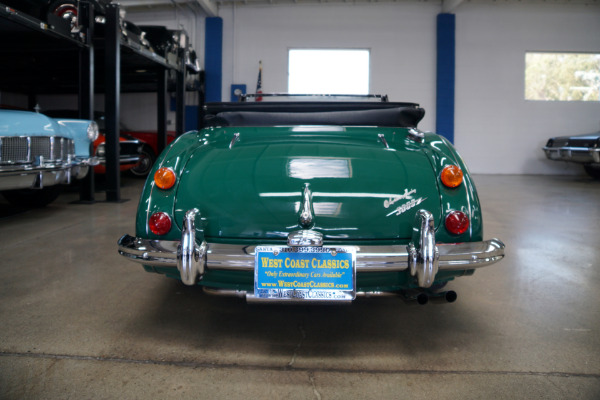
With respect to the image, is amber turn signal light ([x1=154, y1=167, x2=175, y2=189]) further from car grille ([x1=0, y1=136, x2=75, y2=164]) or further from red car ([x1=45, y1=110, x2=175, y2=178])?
red car ([x1=45, y1=110, x2=175, y2=178])

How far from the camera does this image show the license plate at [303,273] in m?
1.73

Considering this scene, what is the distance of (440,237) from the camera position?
1931 millimetres

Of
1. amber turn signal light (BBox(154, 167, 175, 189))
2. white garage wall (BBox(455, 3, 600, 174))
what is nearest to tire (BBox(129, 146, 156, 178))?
amber turn signal light (BBox(154, 167, 175, 189))

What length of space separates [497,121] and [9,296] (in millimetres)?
12458

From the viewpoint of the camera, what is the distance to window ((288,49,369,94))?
12.5 metres

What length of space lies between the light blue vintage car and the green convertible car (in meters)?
2.82

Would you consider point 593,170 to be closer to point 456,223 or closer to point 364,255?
point 456,223

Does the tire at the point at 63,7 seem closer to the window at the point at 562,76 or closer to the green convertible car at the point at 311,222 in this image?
the green convertible car at the point at 311,222

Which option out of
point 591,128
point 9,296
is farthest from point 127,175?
point 591,128

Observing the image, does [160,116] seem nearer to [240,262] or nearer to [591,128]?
[240,262]

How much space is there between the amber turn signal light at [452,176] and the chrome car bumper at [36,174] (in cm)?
391

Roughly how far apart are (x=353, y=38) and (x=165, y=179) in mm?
11443

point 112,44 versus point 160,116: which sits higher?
point 112,44

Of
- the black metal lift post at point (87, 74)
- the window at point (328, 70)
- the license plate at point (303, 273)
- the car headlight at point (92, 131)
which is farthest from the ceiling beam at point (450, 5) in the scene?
the license plate at point (303, 273)
